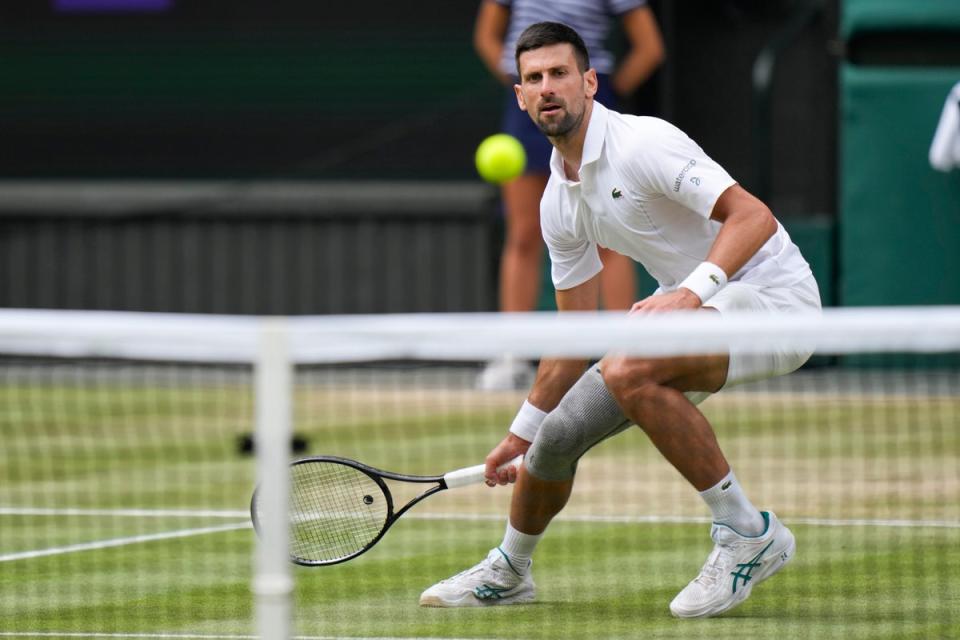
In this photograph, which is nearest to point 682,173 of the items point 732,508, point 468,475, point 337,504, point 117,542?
point 732,508

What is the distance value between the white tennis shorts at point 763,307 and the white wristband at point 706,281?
0.12 meters

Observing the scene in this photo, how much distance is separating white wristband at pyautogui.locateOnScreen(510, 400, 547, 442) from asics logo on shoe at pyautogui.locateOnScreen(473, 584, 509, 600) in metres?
0.36

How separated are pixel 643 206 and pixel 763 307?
0.37m

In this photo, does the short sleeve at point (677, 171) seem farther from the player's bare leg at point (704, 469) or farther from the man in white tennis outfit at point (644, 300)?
the player's bare leg at point (704, 469)

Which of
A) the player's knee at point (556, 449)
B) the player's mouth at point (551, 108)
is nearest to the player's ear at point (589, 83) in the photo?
the player's mouth at point (551, 108)

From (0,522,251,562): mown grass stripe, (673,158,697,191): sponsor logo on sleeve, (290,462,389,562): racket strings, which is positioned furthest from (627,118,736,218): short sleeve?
(0,522,251,562): mown grass stripe

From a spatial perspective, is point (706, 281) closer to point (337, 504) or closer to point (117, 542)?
point (337, 504)

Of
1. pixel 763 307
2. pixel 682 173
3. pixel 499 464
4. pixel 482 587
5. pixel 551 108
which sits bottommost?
pixel 482 587

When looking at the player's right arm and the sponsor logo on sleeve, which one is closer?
the sponsor logo on sleeve

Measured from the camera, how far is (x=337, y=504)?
4770mm

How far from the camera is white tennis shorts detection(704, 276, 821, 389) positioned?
4488mm

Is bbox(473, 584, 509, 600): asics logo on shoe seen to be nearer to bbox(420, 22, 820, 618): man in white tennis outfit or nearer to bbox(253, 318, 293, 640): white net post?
bbox(420, 22, 820, 618): man in white tennis outfit

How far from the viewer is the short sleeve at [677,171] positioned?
445 centimetres

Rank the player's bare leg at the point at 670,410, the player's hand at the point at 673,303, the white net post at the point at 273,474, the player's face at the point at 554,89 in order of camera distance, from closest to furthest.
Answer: the white net post at the point at 273,474 < the player's hand at the point at 673,303 < the player's bare leg at the point at 670,410 < the player's face at the point at 554,89
